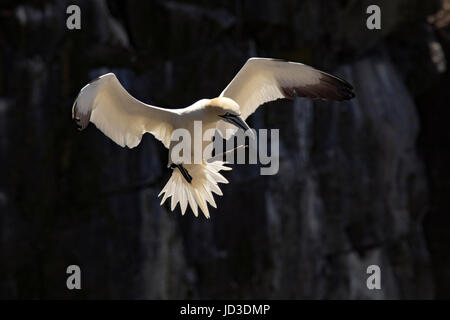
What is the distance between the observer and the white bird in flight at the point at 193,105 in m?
6.44

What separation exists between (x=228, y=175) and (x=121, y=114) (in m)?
3.81

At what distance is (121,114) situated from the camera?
21.6 feet

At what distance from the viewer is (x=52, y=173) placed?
394 inches

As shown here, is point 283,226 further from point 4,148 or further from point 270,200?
point 4,148

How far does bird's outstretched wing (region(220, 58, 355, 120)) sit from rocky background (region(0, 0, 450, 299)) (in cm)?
346

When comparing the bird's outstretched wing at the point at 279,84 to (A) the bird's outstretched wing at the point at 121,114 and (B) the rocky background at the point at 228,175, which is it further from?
(B) the rocky background at the point at 228,175

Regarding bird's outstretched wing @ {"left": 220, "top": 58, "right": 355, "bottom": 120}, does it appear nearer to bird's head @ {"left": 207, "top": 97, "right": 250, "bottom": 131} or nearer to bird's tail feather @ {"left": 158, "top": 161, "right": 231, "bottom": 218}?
bird's tail feather @ {"left": 158, "top": 161, "right": 231, "bottom": 218}

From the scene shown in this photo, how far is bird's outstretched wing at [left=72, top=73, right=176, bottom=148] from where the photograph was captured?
6.27 metres

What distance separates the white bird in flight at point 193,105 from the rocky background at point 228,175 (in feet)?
11.2

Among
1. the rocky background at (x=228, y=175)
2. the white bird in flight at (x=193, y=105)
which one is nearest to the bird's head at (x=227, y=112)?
the white bird in flight at (x=193, y=105)

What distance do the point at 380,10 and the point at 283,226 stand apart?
8.61 feet

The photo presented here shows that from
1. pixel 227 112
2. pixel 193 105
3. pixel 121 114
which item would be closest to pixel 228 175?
pixel 121 114

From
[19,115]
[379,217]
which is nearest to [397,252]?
[379,217]

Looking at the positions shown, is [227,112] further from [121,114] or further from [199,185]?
[121,114]
